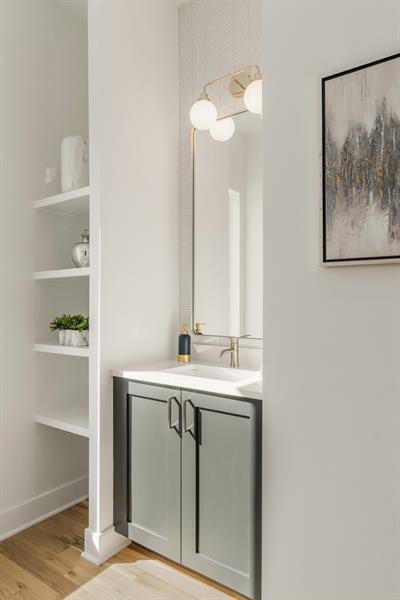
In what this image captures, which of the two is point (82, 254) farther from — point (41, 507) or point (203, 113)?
point (41, 507)

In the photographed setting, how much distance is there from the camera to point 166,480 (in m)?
1.90

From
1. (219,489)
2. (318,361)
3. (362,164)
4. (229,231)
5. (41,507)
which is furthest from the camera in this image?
(41,507)

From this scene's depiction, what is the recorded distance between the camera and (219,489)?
5.65ft

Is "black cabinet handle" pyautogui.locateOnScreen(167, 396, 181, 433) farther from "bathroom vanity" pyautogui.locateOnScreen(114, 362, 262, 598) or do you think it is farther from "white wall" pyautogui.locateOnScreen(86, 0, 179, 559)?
"white wall" pyautogui.locateOnScreen(86, 0, 179, 559)

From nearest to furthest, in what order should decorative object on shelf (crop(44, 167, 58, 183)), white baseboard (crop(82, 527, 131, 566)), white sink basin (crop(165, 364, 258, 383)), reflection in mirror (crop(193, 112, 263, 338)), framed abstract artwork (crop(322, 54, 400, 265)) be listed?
framed abstract artwork (crop(322, 54, 400, 265)) → white baseboard (crop(82, 527, 131, 566)) → white sink basin (crop(165, 364, 258, 383)) → reflection in mirror (crop(193, 112, 263, 338)) → decorative object on shelf (crop(44, 167, 58, 183))

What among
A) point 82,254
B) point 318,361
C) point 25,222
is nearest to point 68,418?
point 82,254

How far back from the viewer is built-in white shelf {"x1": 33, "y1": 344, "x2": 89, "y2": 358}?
2109 millimetres

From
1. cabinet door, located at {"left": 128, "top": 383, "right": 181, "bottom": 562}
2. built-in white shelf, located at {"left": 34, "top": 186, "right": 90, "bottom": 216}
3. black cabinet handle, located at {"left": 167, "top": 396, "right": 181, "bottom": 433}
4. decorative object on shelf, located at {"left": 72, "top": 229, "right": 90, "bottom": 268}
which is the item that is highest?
built-in white shelf, located at {"left": 34, "top": 186, "right": 90, "bottom": 216}

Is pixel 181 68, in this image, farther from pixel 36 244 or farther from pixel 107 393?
pixel 107 393

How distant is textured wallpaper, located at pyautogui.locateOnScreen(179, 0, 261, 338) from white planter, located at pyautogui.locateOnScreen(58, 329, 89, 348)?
591mm

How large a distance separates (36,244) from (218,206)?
3.48 feet

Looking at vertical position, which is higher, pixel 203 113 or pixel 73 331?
pixel 203 113

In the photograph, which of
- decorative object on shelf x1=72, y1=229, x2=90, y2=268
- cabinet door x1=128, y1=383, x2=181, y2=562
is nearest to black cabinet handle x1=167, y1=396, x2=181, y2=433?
cabinet door x1=128, y1=383, x2=181, y2=562

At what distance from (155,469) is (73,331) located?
81 cm
